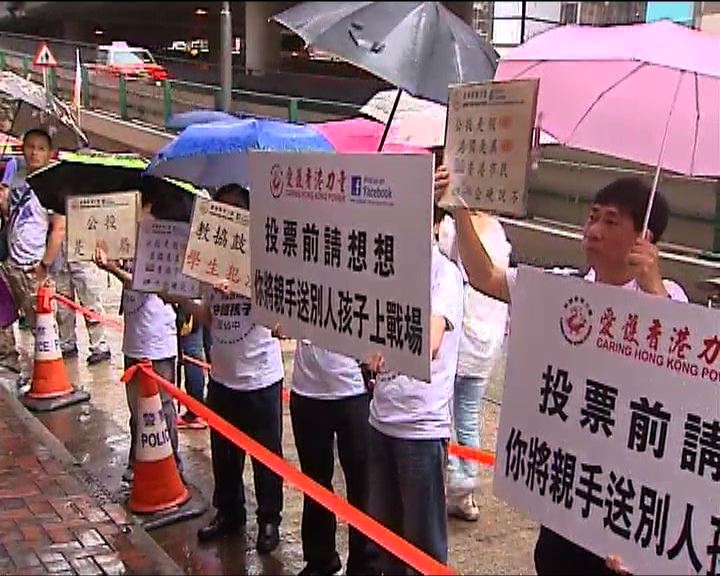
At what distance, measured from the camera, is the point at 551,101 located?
3.37m

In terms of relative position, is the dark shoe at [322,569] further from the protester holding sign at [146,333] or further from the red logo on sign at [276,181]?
the red logo on sign at [276,181]

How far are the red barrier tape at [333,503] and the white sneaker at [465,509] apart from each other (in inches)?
48.0

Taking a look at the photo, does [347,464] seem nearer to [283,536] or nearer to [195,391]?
[283,536]

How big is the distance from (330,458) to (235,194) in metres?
1.22

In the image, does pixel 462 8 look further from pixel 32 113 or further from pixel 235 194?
pixel 32 113

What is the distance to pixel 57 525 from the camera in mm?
4703

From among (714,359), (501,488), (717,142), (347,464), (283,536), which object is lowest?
(283,536)

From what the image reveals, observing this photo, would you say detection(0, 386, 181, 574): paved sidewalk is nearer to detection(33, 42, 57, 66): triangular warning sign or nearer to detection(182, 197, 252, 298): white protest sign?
detection(182, 197, 252, 298): white protest sign

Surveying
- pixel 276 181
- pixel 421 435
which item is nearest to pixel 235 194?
pixel 276 181

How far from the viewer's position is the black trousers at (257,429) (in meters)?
4.45

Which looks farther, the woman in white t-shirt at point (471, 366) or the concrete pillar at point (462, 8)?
the woman in white t-shirt at point (471, 366)

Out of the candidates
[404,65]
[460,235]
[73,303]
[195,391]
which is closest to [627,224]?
[460,235]

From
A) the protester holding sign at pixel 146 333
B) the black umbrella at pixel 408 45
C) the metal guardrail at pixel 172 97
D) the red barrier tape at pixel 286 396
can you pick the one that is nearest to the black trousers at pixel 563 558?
the red barrier tape at pixel 286 396

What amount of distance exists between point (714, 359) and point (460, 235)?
1.02m
